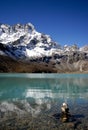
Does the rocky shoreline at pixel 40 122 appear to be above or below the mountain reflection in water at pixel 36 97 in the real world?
below

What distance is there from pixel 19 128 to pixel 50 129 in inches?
108

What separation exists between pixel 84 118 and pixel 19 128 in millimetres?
7649

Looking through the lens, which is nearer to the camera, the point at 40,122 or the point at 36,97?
the point at 40,122

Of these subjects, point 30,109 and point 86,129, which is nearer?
point 86,129

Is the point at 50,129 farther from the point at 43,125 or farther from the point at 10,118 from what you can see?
the point at 10,118

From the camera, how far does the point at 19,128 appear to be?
71.4 feet

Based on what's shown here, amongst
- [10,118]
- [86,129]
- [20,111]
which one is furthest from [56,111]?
[86,129]

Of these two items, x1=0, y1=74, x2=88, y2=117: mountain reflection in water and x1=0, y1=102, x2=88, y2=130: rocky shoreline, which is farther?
x1=0, y1=74, x2=88, y2=117: mountain reflection in water

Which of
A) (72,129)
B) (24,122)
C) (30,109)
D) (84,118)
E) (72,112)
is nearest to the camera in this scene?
(72,129)

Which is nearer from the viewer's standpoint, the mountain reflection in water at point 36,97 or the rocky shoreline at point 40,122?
the rocky shoreline at point 40,122

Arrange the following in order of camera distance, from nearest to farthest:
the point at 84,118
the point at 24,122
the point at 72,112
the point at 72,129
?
the point at 72,129 → the point at 24,122 → the point at 84,118 → the point at 72,112

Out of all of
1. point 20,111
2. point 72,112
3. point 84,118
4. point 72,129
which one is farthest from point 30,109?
point 72,129

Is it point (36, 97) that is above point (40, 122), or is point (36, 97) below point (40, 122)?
above

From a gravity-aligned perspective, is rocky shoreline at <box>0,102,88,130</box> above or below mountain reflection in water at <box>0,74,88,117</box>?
below
